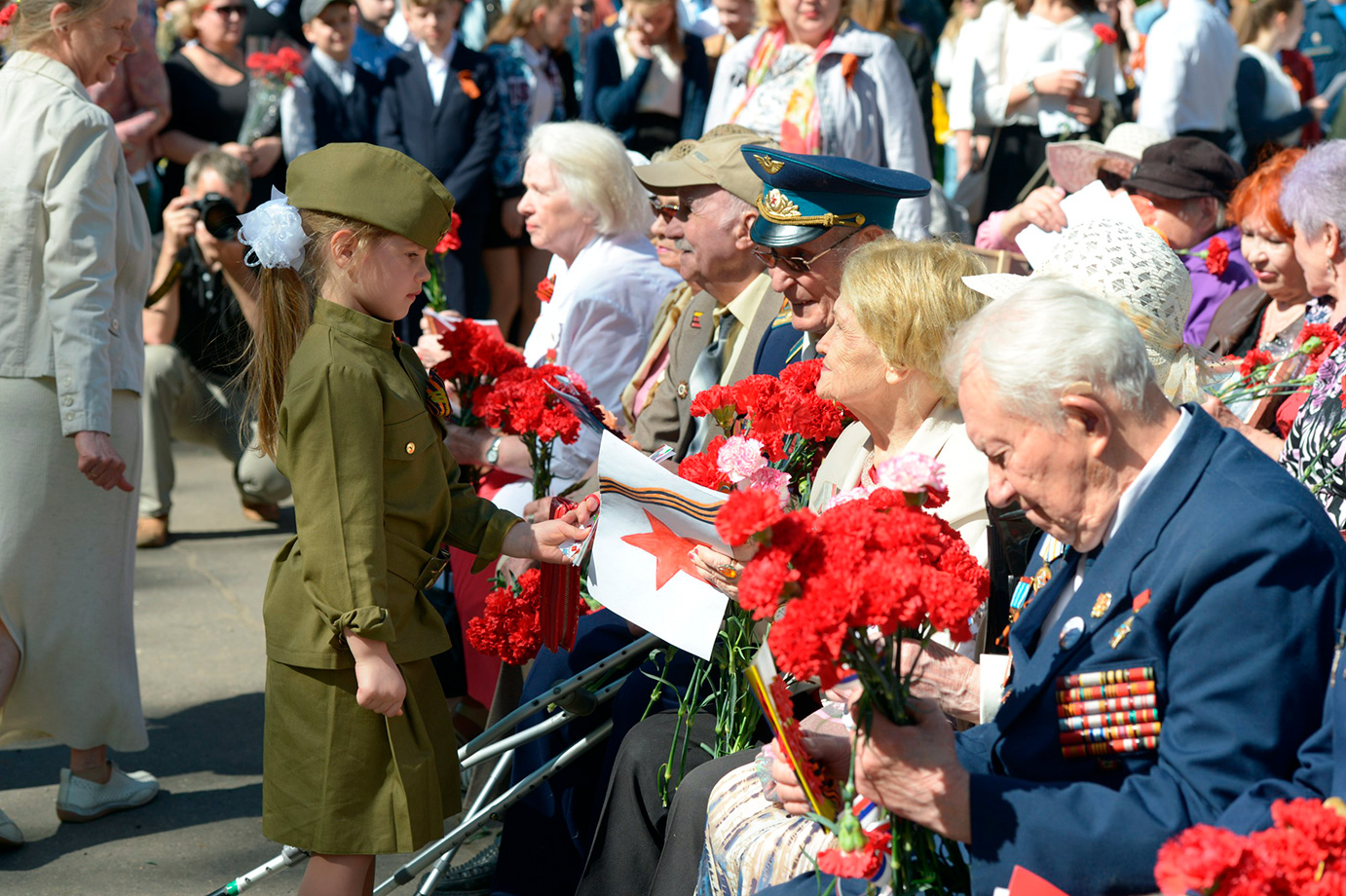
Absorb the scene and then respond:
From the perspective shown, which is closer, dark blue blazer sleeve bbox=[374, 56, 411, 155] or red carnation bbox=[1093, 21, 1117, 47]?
→ red carnation bbox=[1093, 21, 1117, 47]

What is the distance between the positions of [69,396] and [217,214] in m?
2.61

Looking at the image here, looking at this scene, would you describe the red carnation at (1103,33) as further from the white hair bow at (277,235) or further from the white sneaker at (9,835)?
the white sneaker at (9,835)

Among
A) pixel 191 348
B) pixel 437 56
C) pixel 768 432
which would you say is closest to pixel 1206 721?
pixel 768 432

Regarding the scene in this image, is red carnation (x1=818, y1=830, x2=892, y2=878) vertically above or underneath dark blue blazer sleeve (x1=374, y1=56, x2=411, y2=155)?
above

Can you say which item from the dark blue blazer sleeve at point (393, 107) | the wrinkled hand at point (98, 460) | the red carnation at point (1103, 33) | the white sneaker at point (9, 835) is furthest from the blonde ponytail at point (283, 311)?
the dark blue blazer sleeve at point (393, 107)

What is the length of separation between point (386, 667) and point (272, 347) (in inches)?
29.6

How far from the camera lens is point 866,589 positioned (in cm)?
178

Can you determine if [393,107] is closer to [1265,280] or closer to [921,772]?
[1265,280]

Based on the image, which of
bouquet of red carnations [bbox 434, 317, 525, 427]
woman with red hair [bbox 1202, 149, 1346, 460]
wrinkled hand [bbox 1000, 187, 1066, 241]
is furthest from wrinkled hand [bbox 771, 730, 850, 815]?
wrinkled hand [bbox 1000, 187, 1066, 241]

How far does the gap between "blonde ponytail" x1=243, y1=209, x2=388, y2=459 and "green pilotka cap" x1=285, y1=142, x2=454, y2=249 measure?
0.05 m

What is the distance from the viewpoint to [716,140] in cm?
434

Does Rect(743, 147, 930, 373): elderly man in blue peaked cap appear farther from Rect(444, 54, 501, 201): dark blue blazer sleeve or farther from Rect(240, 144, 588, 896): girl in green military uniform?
Rect(444, 54, 501, 201): dark blue blazer sleeve

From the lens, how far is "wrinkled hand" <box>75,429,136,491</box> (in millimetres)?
3711

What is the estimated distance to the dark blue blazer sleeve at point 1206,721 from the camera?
71.0 inches
